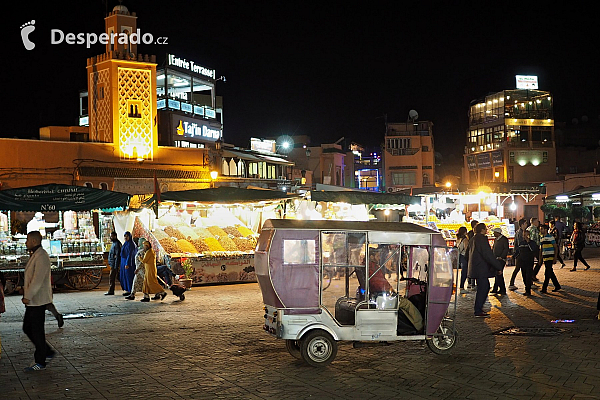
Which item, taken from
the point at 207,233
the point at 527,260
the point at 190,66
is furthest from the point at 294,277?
the point at 190,66

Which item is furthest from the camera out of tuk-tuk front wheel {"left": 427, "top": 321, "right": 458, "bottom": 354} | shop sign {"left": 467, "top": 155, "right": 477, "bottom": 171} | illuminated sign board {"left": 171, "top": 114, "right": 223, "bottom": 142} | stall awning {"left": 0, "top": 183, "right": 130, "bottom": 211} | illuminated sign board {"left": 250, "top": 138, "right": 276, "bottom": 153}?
shop sign {"left": 467, "top": 155, "right": 477, "bottom": 171}

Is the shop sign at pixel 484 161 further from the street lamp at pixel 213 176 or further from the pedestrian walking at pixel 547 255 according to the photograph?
the pedestrian walking at pixel 547 255

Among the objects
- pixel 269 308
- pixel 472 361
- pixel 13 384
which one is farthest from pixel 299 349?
pixel 13 384

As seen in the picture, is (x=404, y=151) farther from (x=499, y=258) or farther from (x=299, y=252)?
(x=299, y=252)

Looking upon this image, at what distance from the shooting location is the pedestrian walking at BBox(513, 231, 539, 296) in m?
14.9

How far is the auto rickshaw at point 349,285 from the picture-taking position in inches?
303

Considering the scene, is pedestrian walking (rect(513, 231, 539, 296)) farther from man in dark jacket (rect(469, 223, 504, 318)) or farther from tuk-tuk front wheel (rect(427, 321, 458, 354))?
tuk-tuk front wheel (rect(427, 321, 458, 354))

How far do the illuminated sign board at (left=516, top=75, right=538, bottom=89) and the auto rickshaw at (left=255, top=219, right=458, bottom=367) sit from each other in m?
54.8

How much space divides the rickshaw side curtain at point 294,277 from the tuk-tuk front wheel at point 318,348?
35 centimetres

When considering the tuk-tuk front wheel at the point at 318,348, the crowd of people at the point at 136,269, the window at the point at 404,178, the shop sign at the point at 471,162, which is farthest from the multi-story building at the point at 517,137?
the tuk-tuk front wheel at the point at 318,348

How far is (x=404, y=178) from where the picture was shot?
61.6 meters

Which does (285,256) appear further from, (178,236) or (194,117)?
(194,117)

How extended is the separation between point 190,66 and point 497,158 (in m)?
32.1

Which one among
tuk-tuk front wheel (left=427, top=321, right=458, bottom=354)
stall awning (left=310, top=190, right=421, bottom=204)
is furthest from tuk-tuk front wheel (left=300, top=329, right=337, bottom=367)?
stall awning (left=310, top=190, right=421, bottom=204)
